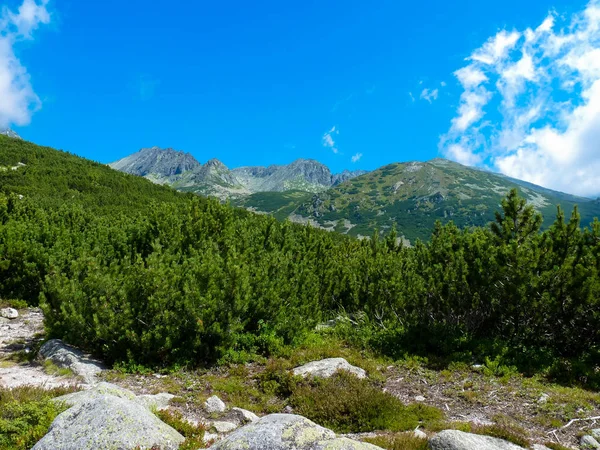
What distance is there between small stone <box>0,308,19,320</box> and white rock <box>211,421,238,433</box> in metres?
11.5

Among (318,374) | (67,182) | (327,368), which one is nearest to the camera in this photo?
(318,374)

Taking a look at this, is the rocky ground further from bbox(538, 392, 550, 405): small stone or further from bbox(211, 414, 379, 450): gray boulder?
bbox(211, 414, 379, 450): gray boulder

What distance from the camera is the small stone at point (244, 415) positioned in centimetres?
757

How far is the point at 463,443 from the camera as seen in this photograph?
209 inches

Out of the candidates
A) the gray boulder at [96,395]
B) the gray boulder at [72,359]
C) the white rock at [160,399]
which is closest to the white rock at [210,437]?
the gray boulder at [96,395]

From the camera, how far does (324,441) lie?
4629mm

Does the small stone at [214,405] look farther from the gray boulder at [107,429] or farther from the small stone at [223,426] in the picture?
the gray boulder at [107,429]

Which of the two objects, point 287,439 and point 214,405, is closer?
point 287,439

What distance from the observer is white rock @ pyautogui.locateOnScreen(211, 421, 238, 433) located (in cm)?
694

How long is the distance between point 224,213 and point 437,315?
34.4 ft

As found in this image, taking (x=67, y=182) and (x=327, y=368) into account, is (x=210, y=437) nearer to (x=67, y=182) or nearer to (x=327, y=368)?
(x=327, y=368)

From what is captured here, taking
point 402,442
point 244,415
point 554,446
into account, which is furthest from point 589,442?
point 244,415

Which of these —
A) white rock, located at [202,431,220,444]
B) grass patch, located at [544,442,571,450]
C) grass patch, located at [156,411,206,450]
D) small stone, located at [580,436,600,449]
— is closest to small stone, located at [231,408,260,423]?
white rock, located at [202,431,220,444]

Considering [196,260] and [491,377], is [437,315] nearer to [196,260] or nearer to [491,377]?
[491,377]
